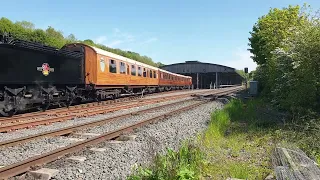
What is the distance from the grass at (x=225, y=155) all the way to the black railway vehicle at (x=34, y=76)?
24.9 feet

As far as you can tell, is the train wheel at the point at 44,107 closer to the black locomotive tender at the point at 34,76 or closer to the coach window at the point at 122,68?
the black locomotive tender at the point at 34,76

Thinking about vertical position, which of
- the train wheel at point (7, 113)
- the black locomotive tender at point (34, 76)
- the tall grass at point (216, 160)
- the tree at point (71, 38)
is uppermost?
the tree at point (71, 38)

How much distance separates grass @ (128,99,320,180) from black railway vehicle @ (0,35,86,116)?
758 centimetres

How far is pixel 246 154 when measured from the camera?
6688 mm

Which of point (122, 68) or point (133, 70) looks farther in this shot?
point (133, 70)

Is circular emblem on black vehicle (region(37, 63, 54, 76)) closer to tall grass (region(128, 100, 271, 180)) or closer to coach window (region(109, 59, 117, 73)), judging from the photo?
coach window (region(109, 59, 117, 73))

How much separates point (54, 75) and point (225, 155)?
32.4ft

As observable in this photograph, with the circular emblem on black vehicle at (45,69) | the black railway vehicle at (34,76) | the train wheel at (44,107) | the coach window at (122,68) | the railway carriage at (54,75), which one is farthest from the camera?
the coach window at (122,68)

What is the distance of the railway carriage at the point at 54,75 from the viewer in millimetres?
11297

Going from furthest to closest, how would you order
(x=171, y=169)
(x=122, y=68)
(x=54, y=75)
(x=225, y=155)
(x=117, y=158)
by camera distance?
(x=122, y=68) < (x=54, y=75) < (x=225, y=155) < (x=117, y=158) < (x=171, y=169)

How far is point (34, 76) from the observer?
12477 millimetres

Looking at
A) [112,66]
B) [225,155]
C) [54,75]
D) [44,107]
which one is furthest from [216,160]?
[112,66]

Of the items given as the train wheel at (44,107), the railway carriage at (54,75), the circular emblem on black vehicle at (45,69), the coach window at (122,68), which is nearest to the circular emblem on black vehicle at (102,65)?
the railway carriage at (54,75)

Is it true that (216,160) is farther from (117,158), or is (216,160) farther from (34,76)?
(34,76)
